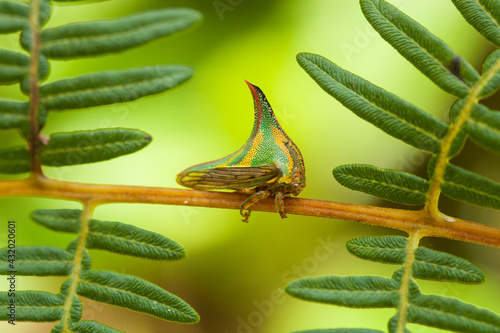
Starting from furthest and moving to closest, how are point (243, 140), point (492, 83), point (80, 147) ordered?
point (243, 140) → point (80, 147) → point (492, 83)

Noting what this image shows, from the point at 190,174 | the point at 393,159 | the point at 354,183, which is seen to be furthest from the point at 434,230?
the point at 393,159

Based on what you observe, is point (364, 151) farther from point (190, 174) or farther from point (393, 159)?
point (190, 174)

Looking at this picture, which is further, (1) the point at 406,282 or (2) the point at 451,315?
(1) the point at 406,282

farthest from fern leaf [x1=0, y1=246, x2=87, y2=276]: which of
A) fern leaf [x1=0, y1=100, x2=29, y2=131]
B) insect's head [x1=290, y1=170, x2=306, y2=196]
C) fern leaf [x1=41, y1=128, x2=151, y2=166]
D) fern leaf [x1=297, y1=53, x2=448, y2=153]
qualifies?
fern leaf [x1=297, y1=53, x2=448, y2=153]

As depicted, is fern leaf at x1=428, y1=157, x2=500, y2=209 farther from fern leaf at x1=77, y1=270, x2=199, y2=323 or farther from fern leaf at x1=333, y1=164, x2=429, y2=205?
fern leaf at x1=77, y1=270, x2=199, y2=323

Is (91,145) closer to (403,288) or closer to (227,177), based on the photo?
(227,177)

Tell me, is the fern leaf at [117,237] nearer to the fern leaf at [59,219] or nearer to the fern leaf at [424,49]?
the fern leaf at [59,219]

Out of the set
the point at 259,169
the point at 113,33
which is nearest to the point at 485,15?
the point at 259,169

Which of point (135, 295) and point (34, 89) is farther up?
point (34, 89)
